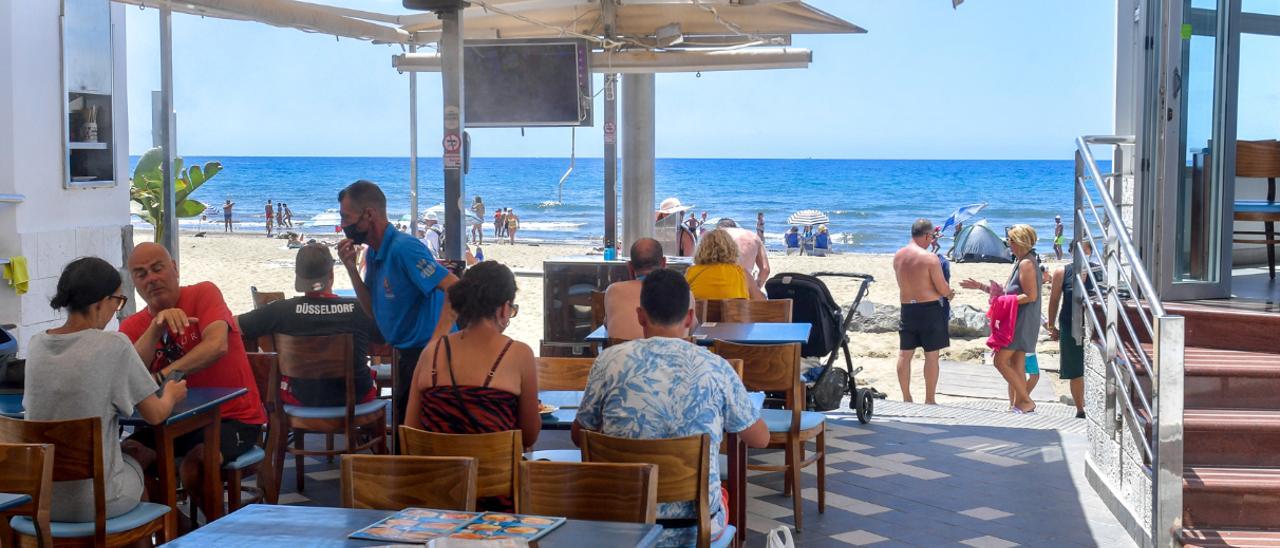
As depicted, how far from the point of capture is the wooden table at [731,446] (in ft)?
14.4

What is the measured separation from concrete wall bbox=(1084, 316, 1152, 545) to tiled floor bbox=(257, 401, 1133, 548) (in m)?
0.09

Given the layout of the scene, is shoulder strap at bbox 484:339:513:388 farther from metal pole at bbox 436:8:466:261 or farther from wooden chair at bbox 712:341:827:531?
metal pole at bbox 436:8:466:261

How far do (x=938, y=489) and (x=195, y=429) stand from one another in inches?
143

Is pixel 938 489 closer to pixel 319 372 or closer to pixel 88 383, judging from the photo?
pixel 319 372

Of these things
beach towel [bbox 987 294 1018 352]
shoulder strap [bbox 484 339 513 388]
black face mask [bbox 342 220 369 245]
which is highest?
black face mask [bbox 342 220 369 245]

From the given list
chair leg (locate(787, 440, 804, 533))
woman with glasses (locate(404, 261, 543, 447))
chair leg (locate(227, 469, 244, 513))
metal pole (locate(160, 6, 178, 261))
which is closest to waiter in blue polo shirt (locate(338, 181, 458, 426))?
chair leg (locate(227, 469, 244, 513))

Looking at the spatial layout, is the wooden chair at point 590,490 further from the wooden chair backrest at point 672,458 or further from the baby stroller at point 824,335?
the baby stroller at point 824,335

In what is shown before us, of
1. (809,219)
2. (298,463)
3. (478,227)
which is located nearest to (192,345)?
(298,463)

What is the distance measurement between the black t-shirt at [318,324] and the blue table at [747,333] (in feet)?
3.84

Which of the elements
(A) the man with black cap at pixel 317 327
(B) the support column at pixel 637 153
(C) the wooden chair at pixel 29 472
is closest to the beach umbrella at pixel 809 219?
(B) the support column at pixel 637 153

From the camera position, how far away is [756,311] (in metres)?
7.49

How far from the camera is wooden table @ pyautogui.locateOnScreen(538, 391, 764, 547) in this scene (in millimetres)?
4387

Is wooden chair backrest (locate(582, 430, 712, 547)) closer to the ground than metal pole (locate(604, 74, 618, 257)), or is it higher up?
closer to the ground

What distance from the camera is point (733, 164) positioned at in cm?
8681
